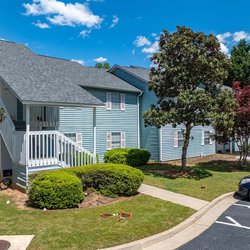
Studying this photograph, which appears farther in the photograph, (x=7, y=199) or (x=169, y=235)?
(x=7, y=199)

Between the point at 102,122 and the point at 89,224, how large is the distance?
12805 millimetres

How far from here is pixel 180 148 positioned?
23.0 metres

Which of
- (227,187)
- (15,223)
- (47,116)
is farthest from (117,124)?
(15,223)

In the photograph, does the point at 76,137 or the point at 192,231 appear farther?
the point at 76,137

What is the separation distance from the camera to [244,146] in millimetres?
18359

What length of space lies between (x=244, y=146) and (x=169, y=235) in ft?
43.6

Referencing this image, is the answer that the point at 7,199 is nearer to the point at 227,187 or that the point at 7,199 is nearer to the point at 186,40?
the point at 227,187

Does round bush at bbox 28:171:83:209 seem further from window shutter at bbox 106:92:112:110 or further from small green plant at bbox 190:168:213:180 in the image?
window shutter at bbox 106:92:112:110

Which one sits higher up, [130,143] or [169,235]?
[130,143]

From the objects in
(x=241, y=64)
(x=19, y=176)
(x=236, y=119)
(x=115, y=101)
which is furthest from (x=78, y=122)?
A: (x=241, y=64)

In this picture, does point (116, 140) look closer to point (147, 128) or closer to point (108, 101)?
point (147, 128)

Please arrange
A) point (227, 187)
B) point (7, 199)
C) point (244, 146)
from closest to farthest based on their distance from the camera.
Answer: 1. point (7, 199)
2. point (227, 187)
3. point (244, 146)

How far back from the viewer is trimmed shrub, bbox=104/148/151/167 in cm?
1816

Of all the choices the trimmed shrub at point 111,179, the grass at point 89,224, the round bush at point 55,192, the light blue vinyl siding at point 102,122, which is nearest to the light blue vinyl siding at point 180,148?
the light blue vinyl siding at point 102,122
